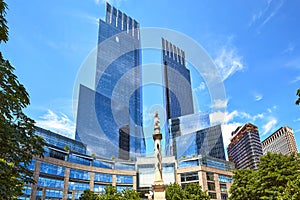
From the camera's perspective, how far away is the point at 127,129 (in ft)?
597

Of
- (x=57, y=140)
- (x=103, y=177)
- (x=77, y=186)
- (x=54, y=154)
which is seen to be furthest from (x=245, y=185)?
(x=57, y=140)


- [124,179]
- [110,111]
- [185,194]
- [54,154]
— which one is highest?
[110,111]

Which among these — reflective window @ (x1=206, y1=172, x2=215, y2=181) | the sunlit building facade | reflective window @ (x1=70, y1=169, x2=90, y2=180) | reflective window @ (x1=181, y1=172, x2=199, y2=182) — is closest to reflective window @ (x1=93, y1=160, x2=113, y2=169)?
the sunlit building facade

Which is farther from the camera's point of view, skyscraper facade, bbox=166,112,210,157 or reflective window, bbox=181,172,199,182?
skyscraper facade, bbox=166,112,210,157

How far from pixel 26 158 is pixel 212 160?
85255mm

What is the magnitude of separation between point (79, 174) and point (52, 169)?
10.6 meters

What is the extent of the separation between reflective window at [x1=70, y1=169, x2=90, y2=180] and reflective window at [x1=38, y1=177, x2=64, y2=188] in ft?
14.0

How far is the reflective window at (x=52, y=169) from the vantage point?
62.7 m

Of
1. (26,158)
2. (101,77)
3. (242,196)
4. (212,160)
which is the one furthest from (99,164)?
(101,77)

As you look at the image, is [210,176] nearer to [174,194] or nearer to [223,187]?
[223,187]

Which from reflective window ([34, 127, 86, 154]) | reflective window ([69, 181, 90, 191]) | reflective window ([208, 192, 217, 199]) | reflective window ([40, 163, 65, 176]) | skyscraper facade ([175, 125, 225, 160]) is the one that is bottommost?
reflective window ([208, 192, 217, 199])

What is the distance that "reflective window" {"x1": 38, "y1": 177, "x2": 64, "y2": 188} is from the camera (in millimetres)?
61737

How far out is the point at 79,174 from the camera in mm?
73375

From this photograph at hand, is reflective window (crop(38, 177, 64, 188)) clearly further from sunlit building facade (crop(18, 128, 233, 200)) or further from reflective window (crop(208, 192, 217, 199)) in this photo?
reflective window (crop(208, 192, 217, 199))
